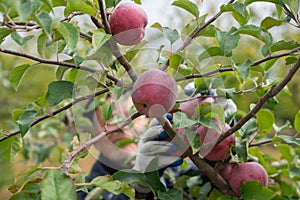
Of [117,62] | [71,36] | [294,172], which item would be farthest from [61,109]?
[294,172]

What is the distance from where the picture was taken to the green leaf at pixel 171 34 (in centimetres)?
81

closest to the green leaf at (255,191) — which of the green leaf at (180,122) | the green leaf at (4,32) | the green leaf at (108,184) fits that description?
the green leaf at (180,122)

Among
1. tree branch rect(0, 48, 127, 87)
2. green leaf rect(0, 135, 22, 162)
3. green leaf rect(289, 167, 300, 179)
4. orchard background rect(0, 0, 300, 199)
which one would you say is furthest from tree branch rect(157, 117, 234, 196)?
green leaf rect(0, 135, 22, 162)

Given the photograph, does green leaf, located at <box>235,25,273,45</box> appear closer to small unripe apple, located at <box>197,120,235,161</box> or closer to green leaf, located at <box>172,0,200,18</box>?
green leaf, located at <box>172,0,200,18</box>

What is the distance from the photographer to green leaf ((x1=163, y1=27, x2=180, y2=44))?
2.67 feet

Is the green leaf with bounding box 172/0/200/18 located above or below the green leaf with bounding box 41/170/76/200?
above

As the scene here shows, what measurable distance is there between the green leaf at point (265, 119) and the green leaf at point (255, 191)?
17 centimetres

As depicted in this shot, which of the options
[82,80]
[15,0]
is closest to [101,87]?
[82,80]

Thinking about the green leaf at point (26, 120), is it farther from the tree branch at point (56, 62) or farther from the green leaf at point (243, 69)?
the green leaf at point (243, 69)

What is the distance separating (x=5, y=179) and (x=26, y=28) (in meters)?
4.77

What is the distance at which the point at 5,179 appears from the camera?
516cm

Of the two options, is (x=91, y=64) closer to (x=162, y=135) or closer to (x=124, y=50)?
(x=124, y=50)

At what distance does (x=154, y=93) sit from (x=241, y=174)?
12.2 inches

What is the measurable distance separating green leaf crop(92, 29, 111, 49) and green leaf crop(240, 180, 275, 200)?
0.43m
